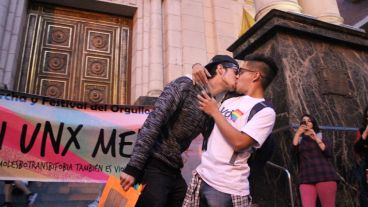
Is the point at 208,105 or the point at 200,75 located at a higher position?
the point at 200,75

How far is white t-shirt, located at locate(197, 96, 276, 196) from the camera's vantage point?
5.92 ft

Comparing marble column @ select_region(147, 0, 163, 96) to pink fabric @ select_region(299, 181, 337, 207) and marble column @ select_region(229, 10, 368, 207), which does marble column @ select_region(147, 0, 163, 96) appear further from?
pink fabric @ select_region(299, 181, 337, 207)

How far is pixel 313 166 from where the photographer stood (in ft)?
11.8

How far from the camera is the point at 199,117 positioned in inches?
90.6

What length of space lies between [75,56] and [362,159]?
7.20 m

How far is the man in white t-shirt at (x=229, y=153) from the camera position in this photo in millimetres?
1792

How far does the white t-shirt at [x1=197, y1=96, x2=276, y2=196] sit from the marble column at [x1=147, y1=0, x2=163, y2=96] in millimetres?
6160

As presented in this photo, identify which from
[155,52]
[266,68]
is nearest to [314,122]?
[266,68]

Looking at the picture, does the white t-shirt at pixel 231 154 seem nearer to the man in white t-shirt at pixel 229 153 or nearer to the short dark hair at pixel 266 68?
the man in white t-shirt at pixel 229 153

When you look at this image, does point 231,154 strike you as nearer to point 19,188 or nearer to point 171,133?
point 171,133

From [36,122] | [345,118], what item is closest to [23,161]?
[36,122]

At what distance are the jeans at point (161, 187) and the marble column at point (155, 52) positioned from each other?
231 inches

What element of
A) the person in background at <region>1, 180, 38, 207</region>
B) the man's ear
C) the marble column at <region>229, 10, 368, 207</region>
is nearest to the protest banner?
the person in background at <region>1, 180, 38, 207</region>

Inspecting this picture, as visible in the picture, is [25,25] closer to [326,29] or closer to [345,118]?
[326,29]
